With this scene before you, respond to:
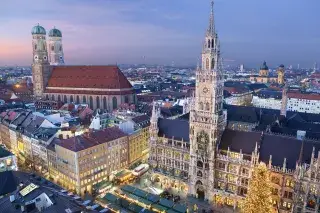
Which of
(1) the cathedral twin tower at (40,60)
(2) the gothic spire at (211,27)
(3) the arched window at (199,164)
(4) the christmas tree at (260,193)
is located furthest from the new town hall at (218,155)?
(1) the cathedral twin tower at (40,60)

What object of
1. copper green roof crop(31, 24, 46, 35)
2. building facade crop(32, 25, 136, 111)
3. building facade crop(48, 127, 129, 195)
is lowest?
building facade crop(48, 127, 129, 195)

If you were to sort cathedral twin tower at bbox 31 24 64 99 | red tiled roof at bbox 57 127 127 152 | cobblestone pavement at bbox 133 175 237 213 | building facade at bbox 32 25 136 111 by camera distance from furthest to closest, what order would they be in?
cathedral twin tower at bbox 31 24 64 99 < building facade at bbox 32 25 136 111 < red tiled roof at bbox 57 127 127 152 < cobblestone pavement at bbox 133 175 237 213

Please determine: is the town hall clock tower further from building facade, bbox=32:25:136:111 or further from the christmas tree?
building facade, bbox=32:25:136:111

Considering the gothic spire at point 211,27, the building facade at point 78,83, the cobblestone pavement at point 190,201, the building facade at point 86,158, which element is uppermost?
the gothic spire at point 211,27

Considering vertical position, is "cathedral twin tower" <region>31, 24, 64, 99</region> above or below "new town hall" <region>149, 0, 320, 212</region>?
above

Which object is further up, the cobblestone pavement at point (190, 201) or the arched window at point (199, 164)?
the arched window at point (199, 164)

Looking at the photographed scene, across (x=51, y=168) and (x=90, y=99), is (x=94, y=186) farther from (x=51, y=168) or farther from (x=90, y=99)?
(x=90, y=99)

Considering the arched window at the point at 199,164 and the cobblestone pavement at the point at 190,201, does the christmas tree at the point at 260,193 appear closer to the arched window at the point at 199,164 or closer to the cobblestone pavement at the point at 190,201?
the cobblestone pavement at the point at 190,201

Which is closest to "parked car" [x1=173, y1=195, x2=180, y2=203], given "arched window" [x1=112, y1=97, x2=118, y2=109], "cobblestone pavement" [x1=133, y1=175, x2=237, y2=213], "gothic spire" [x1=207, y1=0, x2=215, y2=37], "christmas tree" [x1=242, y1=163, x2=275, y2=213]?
"cobblestone pavement" [x1=133, y1=175, x2=237, y2=213]
